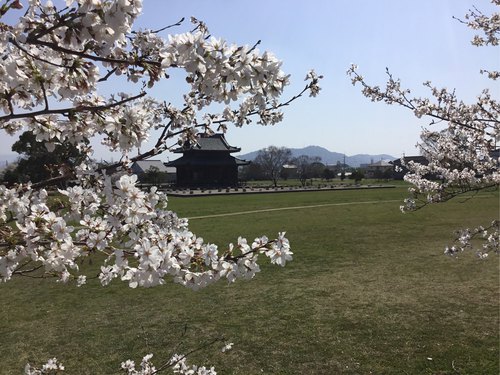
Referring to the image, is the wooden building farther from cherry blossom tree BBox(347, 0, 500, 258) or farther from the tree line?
cherry blossom tree BBox(347, 0, 500, 258)

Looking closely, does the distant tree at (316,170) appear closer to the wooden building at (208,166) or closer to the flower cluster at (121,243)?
the wooden building at (208,166)

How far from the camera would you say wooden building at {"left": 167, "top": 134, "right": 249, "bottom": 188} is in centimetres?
5194

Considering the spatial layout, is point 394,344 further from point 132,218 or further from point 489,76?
point 132,218

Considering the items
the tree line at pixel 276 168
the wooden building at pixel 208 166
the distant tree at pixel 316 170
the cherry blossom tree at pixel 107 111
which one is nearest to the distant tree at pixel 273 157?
the tree line at pixel 276 168

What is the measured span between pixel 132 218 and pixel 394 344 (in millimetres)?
5266

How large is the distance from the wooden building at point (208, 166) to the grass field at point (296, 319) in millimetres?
40895

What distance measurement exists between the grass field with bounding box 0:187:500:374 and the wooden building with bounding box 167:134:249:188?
134ft

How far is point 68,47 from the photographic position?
5.81 feet

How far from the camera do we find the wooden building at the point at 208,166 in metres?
51.9

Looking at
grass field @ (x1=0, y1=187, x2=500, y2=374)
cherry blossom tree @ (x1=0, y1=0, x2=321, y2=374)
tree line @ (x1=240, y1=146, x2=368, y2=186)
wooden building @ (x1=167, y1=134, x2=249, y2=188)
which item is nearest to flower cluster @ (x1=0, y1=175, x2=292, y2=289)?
cherry blossom tree @ (x1=0, y1=0, x2=321, y2=374)

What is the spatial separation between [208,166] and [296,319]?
1796 inches

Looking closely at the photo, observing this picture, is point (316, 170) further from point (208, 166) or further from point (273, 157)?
point (208, 166)

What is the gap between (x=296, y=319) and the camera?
719 cm

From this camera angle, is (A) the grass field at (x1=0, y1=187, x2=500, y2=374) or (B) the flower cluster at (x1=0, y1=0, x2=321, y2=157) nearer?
(B) the flower cluster at (x1=0, y1=0, x2=321, y2=157)
